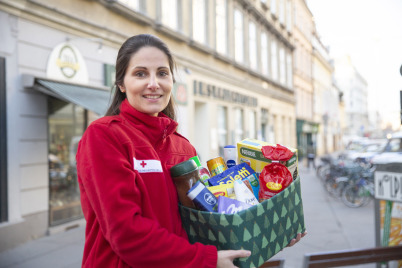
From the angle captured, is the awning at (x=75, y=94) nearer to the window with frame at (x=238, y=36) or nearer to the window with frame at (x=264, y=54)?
the window with frame at (x=238, y=36)

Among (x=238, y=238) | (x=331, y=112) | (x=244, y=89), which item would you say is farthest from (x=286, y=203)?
(x=331, y=112)

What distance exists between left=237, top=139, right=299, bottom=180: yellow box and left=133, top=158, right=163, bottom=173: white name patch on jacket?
0.47 meters

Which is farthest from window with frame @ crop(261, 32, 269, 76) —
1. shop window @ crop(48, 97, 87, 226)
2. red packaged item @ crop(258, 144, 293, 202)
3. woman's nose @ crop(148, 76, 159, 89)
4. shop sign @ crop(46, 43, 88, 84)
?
woman's nose @ crop(148, 76, 159, 89)

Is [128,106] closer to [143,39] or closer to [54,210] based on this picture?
[143,39]

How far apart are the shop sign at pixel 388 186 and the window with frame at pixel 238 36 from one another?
41.4 ft

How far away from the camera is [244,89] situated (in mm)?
17047

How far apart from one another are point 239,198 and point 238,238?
0.19 meters

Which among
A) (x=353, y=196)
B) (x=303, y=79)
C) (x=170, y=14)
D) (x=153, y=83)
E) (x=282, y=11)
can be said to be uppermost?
(x=282, y=11)

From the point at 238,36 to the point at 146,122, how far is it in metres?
15.8

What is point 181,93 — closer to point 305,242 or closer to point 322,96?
point 305,242

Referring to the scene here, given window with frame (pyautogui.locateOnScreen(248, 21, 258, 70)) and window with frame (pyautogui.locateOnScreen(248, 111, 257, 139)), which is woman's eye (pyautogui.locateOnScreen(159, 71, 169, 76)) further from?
window with frame (pyautogui.locateOnScreen(248, 21, 258, 70))

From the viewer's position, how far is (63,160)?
272 inches

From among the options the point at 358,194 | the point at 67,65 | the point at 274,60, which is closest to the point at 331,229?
the point at 358,194

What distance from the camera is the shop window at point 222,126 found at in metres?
14.5
